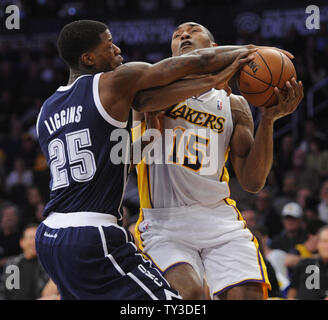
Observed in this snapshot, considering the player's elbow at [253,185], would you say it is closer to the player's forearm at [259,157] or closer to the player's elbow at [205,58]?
the player's forearm at [259,157]

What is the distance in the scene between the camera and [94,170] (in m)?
3.03

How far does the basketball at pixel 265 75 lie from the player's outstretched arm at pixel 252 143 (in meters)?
0.11

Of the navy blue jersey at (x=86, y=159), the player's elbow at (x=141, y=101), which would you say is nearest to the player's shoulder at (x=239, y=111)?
the player's elbow at (x=141, y=101)

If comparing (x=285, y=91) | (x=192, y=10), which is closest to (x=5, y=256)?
(x=285, y=91)

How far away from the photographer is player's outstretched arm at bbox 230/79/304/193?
140 inches

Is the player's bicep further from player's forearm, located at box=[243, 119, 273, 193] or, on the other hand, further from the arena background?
the arena background

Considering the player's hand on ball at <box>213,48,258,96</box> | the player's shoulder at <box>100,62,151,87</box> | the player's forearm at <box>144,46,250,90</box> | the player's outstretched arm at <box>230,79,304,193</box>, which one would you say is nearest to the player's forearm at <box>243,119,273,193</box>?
the player's outstretched arm at <box>230,79,304,193</box>

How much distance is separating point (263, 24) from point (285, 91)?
858 centimetres

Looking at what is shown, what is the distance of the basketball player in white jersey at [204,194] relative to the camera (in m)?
3.51

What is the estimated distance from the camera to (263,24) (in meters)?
11.6

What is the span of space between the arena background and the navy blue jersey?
5127mm

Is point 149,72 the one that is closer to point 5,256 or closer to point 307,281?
point 307,281

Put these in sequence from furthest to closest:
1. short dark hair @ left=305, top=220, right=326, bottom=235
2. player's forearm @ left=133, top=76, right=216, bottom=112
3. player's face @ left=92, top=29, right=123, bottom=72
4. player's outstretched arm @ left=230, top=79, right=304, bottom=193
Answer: short dark hair @ left=305, top=220, right=326, bottom=235 < player's outstretched arm @ left=230, top=79, right=304, bottom=193 < player's face @ left=92, top=29, right=123, bottom=72 < player's forearm @ left=133, top=76, right=216, bottom=112

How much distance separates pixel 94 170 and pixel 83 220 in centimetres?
28
